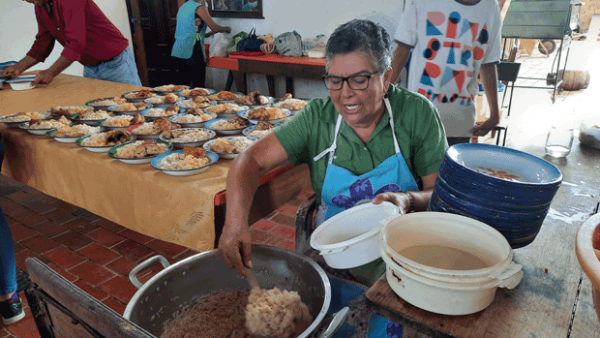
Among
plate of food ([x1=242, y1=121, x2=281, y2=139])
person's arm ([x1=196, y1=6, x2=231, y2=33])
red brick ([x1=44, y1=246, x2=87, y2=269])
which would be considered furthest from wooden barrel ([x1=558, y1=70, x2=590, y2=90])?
red brick ([x1=44, y1=246, x2=87, y2=269])

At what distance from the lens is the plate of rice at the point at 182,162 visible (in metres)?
1.91

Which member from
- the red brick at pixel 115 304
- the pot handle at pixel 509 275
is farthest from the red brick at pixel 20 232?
the pot handle at pixel 509 275

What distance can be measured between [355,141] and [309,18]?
209 inches

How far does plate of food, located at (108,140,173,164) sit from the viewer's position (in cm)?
205

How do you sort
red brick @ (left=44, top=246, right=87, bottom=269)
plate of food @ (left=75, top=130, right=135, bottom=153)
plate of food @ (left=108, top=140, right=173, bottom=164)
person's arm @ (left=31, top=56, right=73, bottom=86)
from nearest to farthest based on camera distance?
1. plate of food @ (left=108, top=140, right=173, bottom=164)
2. plate of food @ (left=75, top=130, right=135, bottom=153)
3. red brick @ (left=44, top=246, right=87, bottom=269)
4. person's arm @ (left=31, top=56, right=73, bottom=86)

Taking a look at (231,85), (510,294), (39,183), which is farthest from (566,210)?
(231,85)

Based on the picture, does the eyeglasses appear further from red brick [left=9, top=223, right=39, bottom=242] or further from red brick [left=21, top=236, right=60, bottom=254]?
red brick [left=9, top=223, right=39, bottom=242]

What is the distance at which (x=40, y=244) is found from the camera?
323 centimetres

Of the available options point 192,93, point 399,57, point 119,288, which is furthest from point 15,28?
point 399,57

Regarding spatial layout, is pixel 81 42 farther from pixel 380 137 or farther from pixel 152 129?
pixel 380 137

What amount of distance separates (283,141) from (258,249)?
567 mm

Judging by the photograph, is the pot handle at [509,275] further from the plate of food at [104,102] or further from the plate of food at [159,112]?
the plate of food at [104,102]

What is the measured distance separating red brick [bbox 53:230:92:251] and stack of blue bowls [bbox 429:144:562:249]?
10.3ft

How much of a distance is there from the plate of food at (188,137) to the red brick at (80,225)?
170 centimetres
